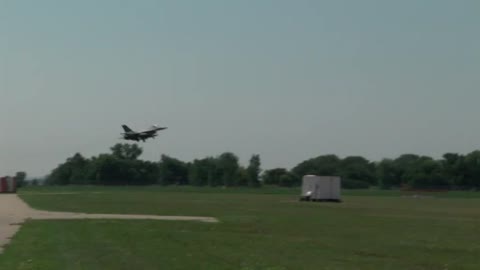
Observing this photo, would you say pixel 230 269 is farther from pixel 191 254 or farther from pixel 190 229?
pixel 190 229

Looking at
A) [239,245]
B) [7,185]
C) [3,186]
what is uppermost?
[7,185]

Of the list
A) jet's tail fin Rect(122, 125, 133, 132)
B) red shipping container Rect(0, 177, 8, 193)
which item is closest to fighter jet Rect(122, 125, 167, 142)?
jet's tail fin Rect(122, 125, 133, 132)

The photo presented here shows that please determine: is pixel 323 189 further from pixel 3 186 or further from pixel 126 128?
pixel 3 186

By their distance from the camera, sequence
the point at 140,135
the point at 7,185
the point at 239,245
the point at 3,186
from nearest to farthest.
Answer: the point at 239,245
the point at 140,135
the point at 3,186
the point at 7,185

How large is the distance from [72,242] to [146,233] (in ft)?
15.0

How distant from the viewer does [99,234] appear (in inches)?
1228

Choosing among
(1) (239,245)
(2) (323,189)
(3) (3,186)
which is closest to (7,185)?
(3) (3,186)

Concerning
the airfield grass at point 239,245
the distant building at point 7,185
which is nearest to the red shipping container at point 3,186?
the distant building at point 7,185

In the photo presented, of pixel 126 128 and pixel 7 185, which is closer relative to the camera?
pixel 126 128

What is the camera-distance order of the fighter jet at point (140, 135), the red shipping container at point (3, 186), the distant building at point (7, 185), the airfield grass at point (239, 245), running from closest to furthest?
1. the airfield grass at point (239, 245)
2. the fighter jet at point (140, 135)
3. the red shipping container at point (3, 186)
4. the distant building at point (7, 185)

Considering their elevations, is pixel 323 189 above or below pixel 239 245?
above

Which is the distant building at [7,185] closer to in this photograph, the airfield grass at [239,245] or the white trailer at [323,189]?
the white trailer at [323,189]

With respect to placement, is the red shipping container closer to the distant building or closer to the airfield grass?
the distant building

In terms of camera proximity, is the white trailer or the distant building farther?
the distant building
